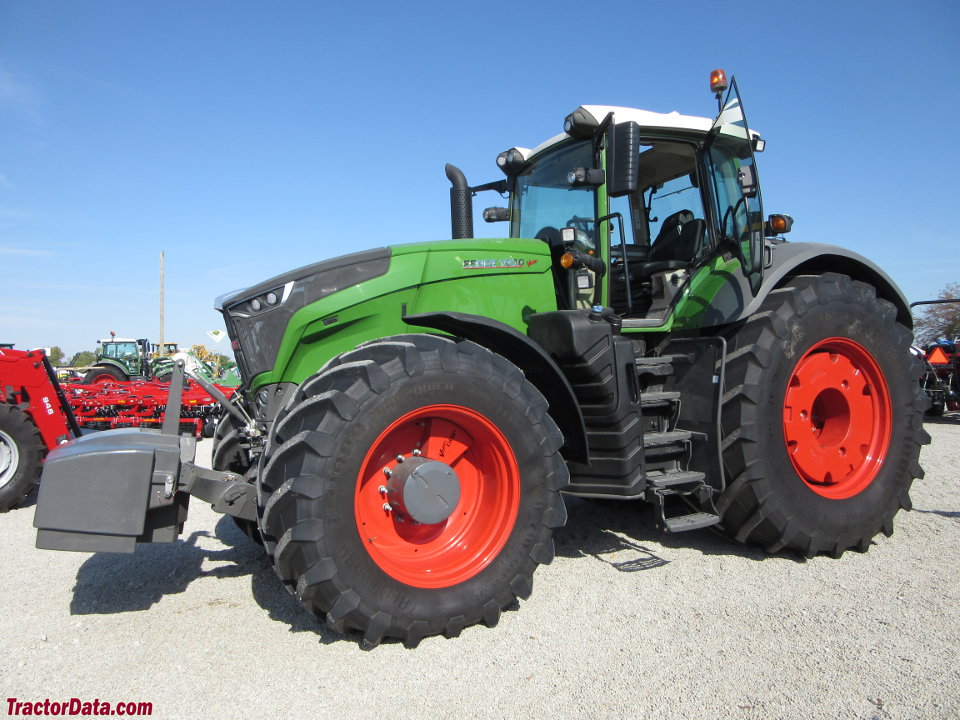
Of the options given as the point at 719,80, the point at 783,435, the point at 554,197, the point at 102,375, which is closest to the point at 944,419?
the point at 783,435

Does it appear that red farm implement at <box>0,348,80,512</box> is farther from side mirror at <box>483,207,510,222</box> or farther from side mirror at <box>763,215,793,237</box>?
side mirror at <box>763,215,793,237</box>

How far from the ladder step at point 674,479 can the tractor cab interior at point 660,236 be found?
3.18 feet

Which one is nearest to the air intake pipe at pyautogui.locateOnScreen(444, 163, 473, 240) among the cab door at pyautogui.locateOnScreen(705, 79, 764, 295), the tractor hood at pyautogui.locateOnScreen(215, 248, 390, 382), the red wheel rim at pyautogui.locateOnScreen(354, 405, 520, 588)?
the tractor hood at pyautogui.locateOnScreen(215, 248, 390, 382)

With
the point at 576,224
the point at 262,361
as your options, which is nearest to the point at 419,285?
the point at 262,361

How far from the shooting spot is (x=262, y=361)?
11.3 ft

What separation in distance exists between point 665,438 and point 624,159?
1562 millimetres

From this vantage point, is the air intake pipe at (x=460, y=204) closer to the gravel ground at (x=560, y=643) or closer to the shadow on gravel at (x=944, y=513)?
the gravel ground at (x=560, y=643)

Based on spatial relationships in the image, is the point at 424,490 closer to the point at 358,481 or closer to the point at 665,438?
the point at 358,481

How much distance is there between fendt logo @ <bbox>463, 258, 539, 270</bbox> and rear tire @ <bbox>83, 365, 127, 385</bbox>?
1766 centimetres

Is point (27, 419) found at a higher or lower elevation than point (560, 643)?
higher

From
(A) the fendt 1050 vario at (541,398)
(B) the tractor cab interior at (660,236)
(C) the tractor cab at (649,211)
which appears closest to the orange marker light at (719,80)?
(C) the tractor cab at (649,211)

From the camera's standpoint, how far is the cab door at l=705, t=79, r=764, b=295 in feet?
13.0

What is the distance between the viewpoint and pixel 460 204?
464 cm

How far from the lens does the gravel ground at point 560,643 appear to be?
248 cm
